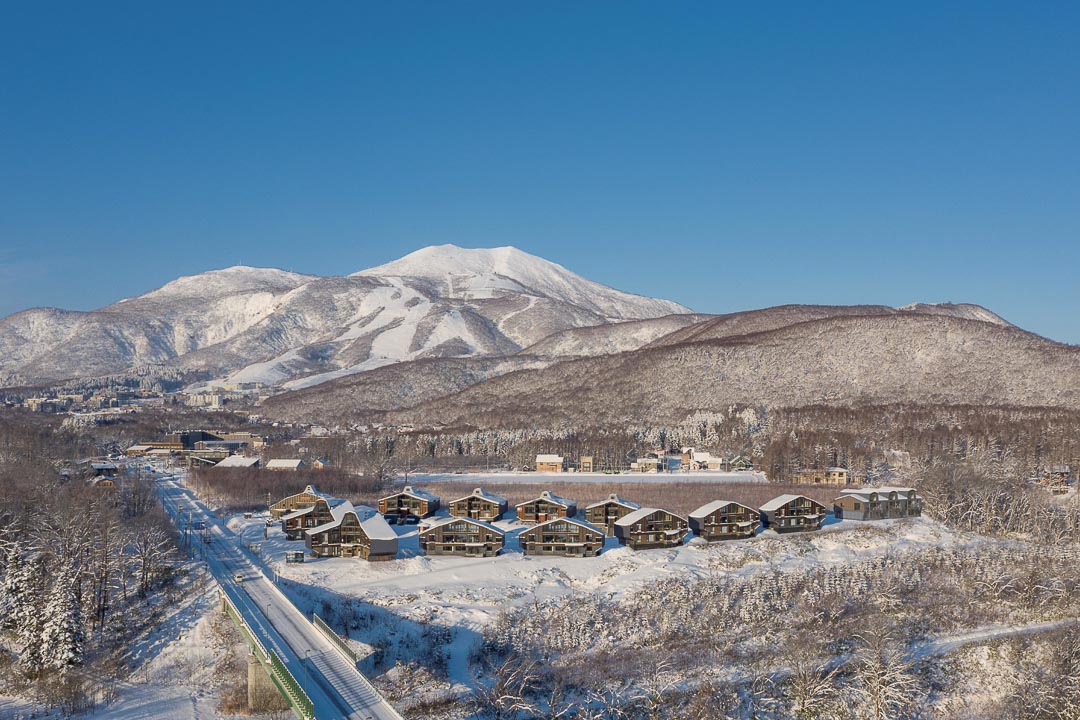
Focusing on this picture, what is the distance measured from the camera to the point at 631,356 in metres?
171

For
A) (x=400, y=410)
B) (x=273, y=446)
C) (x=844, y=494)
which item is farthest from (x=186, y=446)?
(x=844, y=494)

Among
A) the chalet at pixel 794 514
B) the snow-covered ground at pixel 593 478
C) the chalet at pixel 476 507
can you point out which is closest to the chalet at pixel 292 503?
the chalet at pixel 476 507

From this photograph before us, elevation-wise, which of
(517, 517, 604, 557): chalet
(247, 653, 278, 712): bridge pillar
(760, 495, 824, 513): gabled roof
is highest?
(760, 495, 824, 513): gabled roof

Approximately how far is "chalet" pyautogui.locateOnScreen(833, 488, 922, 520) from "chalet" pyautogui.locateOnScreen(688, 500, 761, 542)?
40.0 ft

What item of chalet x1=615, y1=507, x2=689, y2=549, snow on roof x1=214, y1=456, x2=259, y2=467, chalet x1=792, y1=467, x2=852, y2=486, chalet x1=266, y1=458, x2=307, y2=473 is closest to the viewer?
chalet x1=615, y1=507, x2=689, y2=549

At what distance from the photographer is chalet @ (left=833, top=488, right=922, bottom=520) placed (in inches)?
2547

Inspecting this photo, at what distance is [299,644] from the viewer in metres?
34.0

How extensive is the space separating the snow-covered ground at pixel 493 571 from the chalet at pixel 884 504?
2175mm

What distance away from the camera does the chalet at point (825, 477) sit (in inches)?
3268

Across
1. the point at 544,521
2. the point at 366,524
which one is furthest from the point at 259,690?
the point at 544,521

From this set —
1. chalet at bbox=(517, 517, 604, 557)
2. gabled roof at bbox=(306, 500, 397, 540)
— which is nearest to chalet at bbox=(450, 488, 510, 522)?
gabled roof at bbox=(306, 500, 397, 540)

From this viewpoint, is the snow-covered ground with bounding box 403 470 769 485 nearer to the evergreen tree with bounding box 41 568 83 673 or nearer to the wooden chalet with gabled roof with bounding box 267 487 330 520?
the wooden chalet with gabled roof with bounding box 267 487 330 520

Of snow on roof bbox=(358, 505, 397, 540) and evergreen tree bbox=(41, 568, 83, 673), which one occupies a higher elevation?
snow on roof bbox=(358, 505, 397, 540)

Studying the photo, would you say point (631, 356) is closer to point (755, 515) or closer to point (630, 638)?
point (755, 515)
